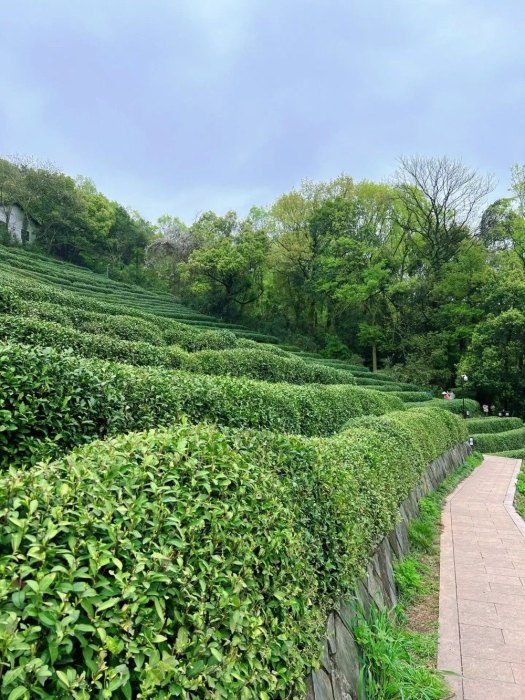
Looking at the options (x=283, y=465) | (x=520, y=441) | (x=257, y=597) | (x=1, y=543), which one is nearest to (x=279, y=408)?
(x=283, y=465)

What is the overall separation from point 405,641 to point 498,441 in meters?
17.2

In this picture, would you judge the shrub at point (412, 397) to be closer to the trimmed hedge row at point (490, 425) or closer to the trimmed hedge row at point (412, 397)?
the trimmed hedge row at point (412, 397)

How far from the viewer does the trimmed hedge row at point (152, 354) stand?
19.9ft

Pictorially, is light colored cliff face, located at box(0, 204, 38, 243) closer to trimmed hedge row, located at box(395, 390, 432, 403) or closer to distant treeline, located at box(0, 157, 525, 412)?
distant treeline, located at box(0, 157, 525, 412)

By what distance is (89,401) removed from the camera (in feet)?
10.8

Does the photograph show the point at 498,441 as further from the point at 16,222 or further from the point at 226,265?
the point at 16,222

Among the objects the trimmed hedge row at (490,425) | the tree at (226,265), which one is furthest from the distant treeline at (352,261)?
the trimmed hedge row at (490,425)

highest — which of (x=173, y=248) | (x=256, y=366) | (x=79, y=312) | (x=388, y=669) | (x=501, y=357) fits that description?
(x=173, y=248)

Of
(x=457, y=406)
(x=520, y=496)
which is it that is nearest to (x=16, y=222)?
(x=457, y=406)

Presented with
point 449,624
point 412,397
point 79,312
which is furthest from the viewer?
point 412,397

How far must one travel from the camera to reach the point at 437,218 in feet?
113

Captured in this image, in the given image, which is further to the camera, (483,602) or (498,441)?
(498,441)

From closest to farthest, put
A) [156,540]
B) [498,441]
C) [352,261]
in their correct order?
[156,540] < [498,441] < [352,261]

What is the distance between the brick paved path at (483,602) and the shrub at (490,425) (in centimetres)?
1287
